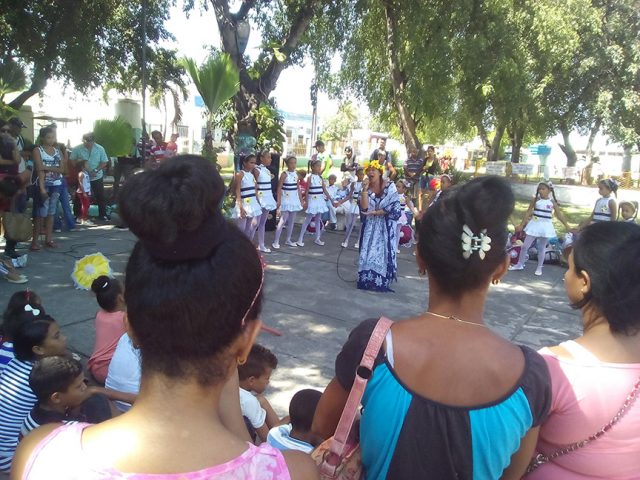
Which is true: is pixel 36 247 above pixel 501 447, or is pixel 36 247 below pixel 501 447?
below

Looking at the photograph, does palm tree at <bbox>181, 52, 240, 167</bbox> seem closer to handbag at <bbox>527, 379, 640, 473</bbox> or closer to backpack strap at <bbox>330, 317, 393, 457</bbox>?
backpack strap at <bbox>330, 317, 393, 457</bbox>

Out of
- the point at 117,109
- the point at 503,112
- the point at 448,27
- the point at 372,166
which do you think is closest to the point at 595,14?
the point at 503,112

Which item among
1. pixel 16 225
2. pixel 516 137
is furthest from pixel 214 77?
pixel 516 137

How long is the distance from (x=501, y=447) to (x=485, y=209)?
65cm

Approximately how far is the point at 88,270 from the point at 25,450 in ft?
16.9

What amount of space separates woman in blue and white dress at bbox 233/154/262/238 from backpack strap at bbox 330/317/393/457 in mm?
6808

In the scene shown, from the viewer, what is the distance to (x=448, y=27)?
1304 centimetres

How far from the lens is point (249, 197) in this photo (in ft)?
27.2

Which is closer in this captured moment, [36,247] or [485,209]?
[485,209]

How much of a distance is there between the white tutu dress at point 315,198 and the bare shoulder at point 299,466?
8.27m

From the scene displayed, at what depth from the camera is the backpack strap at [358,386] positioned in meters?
1.39

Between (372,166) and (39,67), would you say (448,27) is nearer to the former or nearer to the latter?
(372,166)

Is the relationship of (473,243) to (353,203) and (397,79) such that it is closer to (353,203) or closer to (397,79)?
(353,203)

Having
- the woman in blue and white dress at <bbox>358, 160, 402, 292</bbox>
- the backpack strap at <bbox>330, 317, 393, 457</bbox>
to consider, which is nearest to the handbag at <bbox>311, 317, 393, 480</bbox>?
the backpack strap at <bbox>330, 317, 393, 457</bbox>
